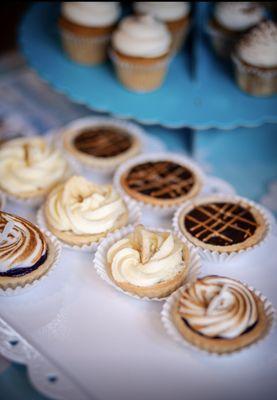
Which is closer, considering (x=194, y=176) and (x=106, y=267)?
(x=106, y=267)

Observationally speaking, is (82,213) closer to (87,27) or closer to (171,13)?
(87,27)

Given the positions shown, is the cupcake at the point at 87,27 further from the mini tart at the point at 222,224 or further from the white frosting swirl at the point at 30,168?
the mini tart at the point at 222,224

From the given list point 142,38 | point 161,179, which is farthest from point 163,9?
point 161,179

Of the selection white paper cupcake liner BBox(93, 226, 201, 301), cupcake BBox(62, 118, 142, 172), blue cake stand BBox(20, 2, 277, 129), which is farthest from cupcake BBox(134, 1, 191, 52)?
white paper cupcake liner BBox(93, 226, 201, 301)

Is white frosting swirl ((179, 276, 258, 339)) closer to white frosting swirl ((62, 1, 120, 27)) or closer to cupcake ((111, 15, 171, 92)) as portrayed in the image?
cupcake ((111, 15, 171, 92))

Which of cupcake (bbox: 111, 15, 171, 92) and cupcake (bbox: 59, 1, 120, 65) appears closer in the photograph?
cupcake (bbox: 111, 15, 171, 92)

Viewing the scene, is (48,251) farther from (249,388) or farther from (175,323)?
(249,388)

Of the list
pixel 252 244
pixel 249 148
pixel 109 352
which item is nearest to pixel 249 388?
pixel 109 352
